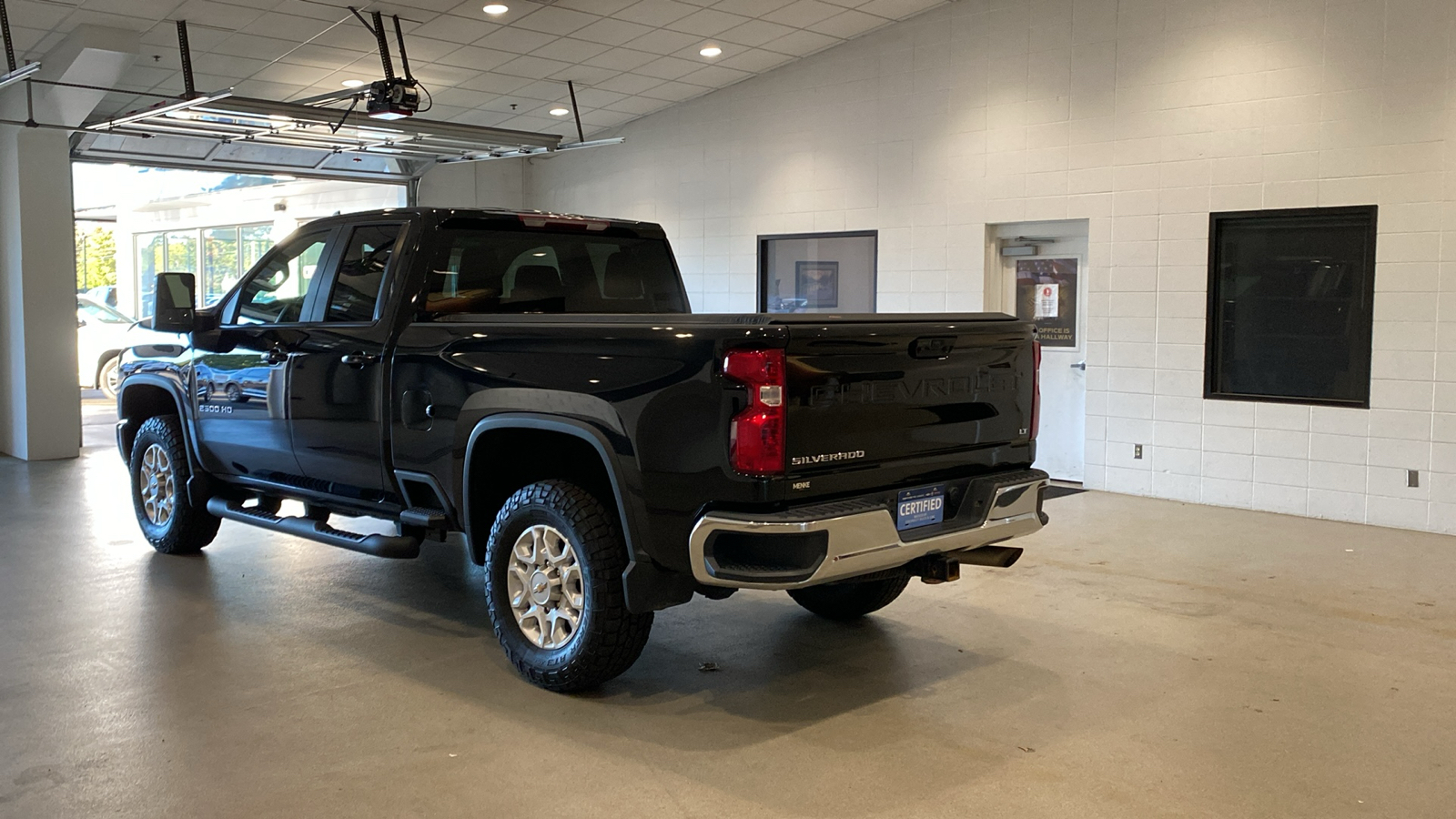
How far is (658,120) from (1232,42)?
5.65 m

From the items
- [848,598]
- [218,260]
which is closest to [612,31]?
[848,598]

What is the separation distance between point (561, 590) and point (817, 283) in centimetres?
684

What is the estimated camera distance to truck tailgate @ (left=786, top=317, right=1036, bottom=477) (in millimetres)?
3453

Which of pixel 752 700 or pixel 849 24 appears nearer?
pixel 752 700

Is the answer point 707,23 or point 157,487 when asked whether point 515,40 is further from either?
point 157,487

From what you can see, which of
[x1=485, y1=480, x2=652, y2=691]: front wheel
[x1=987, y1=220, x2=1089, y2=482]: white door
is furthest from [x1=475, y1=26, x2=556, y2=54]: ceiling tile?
[x1=485, y1=480, x2=652, y2=691]: front wheel

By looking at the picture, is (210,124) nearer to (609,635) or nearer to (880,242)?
(880,242)

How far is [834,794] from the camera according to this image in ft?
10.3

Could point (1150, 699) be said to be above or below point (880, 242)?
below

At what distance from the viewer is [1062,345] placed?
9.00 metres

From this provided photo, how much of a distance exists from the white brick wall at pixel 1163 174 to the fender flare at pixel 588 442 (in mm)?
5527

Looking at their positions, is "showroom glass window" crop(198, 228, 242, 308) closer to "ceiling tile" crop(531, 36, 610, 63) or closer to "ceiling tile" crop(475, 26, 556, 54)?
"ceiling tile" crop(531, 36, 610, 63)

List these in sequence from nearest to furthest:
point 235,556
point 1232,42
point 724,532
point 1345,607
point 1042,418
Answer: point 724,532 → point 1345,607 → point 235,556 → point 1232,42 → point 1042,418

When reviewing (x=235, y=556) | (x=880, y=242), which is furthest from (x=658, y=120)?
(x=235, y=556)
